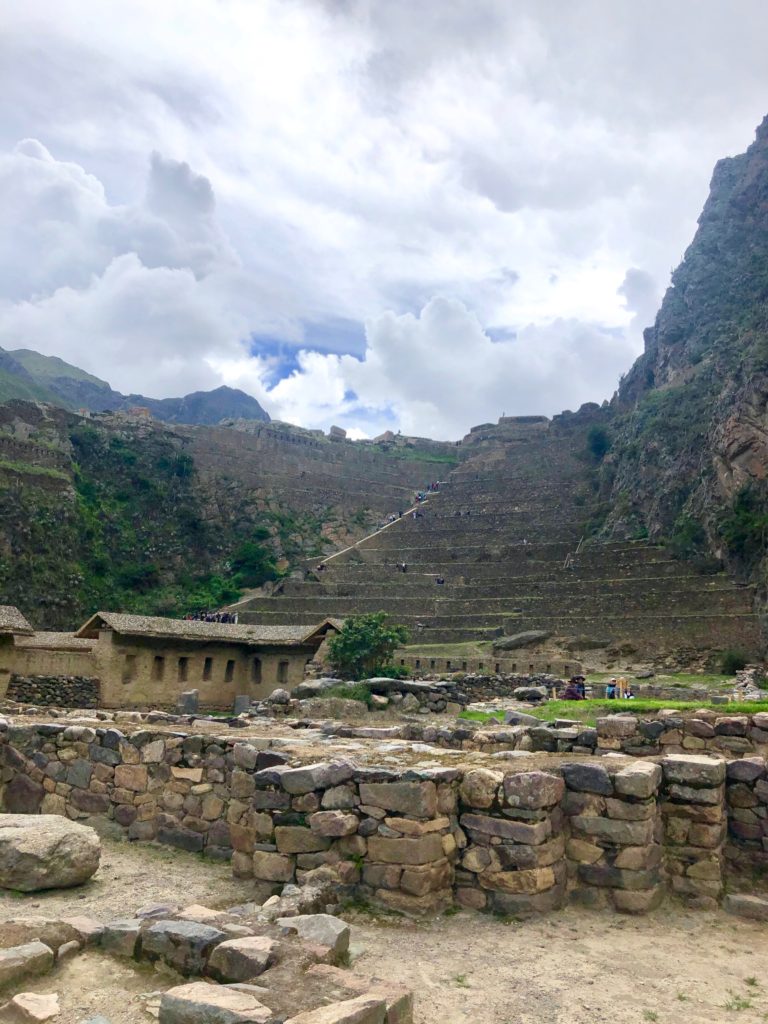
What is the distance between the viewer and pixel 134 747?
26.4 feet

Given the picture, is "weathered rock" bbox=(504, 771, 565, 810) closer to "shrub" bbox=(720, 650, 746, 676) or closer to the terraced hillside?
"shrub" bbox=(720, 650, 746, 676)

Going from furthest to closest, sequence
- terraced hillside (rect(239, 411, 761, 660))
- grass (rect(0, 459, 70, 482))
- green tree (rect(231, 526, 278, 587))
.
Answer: green tree (rect(231, 526, 278, 587)), grass (rect(0, 459, 70, 482)), terraced hillside (rect(239, 411, 761, 660))

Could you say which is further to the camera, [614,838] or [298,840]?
[298,840]

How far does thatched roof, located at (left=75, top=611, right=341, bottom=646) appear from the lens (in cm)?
2175

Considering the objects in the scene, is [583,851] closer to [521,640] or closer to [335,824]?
[335,824]

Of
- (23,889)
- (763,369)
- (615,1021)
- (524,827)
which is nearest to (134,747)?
(23,889)

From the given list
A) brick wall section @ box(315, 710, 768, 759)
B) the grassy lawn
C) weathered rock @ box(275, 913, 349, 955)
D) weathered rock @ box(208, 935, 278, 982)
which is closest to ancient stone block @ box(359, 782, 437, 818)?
weathered rock @ box(275, 913, 349, 955)

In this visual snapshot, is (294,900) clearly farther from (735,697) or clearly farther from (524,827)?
(735,697)

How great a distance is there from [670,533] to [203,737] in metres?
43.1

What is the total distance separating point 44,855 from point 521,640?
3264cm

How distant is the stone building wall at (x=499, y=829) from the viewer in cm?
571

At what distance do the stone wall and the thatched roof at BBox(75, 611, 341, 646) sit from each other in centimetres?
170

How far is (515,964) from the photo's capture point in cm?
480

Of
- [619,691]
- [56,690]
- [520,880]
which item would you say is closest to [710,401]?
[619,691]
